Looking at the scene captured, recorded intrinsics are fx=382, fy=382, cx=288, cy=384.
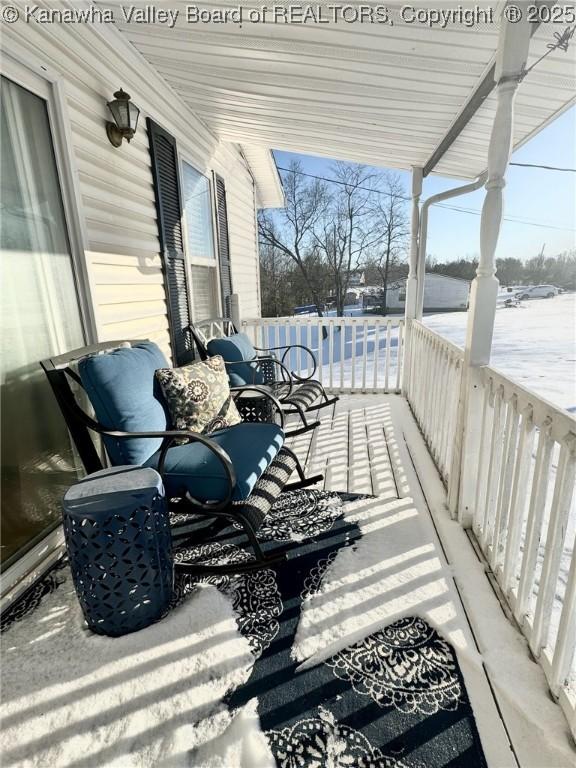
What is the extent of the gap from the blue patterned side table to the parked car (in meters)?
9.01

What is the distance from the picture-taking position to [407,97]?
104 inches

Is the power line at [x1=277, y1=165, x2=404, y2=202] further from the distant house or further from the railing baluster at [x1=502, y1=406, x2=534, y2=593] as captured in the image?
the railing baluster at [x1=502, y1=406, x2=534, y2=593]

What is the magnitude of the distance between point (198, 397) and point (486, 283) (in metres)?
1.63

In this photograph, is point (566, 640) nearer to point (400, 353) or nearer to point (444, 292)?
point (400, 353)

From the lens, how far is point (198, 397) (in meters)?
2.17

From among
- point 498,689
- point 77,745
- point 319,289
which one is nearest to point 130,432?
point 77,745

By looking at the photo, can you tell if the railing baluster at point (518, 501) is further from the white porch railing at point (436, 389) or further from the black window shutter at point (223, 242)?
the black window shutter at point (223, 242)

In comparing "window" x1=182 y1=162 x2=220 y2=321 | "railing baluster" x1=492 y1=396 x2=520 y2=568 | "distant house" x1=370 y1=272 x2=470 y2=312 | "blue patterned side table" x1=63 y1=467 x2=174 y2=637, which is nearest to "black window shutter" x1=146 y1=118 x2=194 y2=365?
"window" x1=182 y1=162 x2=220 y2=321

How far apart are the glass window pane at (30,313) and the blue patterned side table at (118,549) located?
54 centimetres

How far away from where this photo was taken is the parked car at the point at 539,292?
A: 28.2ft

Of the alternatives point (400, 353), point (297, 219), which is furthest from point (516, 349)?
point (297, 219)

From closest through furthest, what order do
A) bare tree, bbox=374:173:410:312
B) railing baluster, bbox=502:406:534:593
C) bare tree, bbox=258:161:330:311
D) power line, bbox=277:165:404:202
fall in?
railing baluster, bbox=502:406:534:593
power line, bbox=277:165:404:202
bare tree, bbox=258:161:330:311
bare tree, bbox=374:173:410:312

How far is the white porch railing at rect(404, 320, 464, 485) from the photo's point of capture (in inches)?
95.1

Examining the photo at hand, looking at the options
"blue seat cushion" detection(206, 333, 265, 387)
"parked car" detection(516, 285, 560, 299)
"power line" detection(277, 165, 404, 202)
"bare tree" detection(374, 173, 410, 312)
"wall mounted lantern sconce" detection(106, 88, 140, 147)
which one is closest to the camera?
"wall mounted lantern sconce" detection(106, 88, 140, 147)
